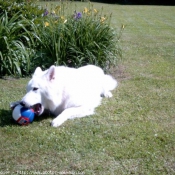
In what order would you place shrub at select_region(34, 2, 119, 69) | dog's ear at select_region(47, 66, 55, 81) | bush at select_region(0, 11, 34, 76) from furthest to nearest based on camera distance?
shrub at select_region(34, 2, 119, 69) → bush at select_region(0, 11, 34, 76) → dog's ear at select_region(47, 66, 55, 81)

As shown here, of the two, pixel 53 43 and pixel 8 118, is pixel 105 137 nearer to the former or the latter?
pixel 8 118

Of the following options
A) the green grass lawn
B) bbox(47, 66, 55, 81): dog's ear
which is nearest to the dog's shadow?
the green grass lawn

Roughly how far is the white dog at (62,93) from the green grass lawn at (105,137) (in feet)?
0.49

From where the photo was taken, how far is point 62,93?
4824 millimetres

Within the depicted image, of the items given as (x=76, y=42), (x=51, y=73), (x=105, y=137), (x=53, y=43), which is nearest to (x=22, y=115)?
(x=51, y=73)

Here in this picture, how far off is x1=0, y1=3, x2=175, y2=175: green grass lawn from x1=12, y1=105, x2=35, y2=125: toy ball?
98mm

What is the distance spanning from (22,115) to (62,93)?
725mm

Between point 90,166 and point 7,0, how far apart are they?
5428mm

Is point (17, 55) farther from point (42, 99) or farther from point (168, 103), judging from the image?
point (168, 103)

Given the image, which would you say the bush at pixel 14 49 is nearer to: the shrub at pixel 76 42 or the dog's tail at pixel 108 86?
the shrub at pixel 76 42

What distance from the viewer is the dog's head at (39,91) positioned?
14.4ft

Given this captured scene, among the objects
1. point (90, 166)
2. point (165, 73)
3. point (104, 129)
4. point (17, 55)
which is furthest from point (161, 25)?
point (90, 166)

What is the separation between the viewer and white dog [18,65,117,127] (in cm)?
446

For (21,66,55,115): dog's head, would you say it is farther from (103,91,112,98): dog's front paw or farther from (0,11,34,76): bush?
(0,11,34,76): bush
